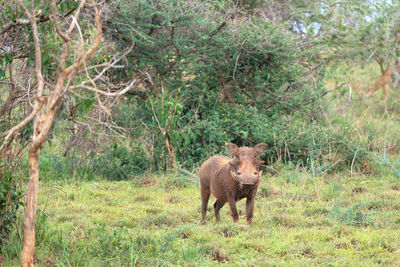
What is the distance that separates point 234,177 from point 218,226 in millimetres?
574

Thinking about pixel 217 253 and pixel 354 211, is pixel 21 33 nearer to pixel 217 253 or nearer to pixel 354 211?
pixel 217 253

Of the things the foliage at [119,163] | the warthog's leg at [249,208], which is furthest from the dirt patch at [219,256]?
the foliage at [119,163]

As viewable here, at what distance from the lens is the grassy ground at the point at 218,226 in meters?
4.84

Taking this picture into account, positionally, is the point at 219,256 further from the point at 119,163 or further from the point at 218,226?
the point at 119,163

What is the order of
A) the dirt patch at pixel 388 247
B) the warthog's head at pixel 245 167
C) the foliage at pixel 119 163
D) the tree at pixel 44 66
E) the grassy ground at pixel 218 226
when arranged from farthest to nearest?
the foliage at pixel 119 163
the warthog's head at pixel 245 167
the dirt patch at pixel 388 247
the grassy ground at pixel 218 226
the tree at pixel 44 66

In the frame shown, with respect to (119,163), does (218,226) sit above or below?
above

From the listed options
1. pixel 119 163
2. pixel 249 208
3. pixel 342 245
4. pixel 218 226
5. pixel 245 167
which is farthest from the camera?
pixel 119 163

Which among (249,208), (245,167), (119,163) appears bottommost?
(119,163)

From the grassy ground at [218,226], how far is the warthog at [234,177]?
10.1 inches

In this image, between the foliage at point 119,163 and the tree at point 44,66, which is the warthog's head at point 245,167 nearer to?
the tree at point 44,66

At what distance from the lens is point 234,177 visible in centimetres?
576

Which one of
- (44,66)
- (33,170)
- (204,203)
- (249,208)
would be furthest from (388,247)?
(44,66)

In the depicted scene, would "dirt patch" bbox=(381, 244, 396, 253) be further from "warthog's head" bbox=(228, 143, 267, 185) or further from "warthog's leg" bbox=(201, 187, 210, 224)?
"warthog's leg" bbox=(201, 187, 210, 224)

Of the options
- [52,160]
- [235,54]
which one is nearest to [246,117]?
[235,54]
